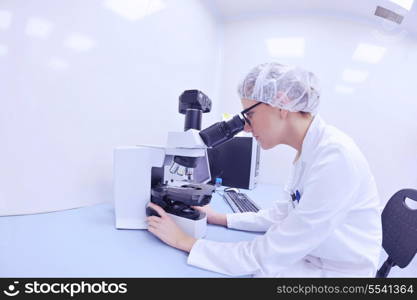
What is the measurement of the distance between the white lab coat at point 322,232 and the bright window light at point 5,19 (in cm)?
99

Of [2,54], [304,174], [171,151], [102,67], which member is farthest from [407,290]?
[2,54]

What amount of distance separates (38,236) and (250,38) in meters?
2.11

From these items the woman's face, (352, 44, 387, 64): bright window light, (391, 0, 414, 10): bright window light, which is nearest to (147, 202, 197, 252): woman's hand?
the woman's face

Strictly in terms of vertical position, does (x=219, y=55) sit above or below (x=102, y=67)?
above

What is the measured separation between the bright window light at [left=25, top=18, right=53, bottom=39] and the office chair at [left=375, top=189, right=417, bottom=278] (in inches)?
63.6

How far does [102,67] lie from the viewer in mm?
1031

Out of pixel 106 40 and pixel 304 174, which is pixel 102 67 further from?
pixel 304 174

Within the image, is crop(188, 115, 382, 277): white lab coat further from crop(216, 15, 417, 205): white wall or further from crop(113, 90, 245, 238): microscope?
crop(216, 15, 417, 205): white wall

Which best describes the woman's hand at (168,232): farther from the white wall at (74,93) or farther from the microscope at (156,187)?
the white wall at (74,93)

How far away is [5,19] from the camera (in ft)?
2.50

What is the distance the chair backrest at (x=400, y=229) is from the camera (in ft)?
2.82

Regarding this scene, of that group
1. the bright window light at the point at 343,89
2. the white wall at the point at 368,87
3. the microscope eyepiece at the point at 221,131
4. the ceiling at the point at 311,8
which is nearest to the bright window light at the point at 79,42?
the microscope eyepiece at the point at 221,131

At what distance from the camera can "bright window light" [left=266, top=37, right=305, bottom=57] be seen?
195 cm

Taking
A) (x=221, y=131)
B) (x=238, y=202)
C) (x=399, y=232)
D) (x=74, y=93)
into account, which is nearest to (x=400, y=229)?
(x=399, y=232)
